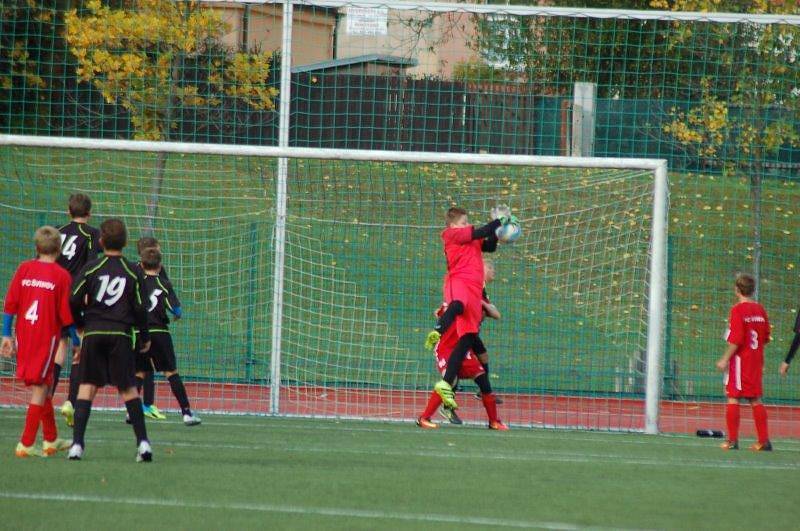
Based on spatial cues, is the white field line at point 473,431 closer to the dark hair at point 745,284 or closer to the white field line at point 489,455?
the white field line at point 489,455

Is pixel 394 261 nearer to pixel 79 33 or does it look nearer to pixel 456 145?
pixel 456 145

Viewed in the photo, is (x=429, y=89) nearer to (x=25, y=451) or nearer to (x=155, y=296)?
(x=155, y=296)

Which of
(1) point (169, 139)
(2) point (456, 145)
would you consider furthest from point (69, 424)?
(2) point (456, 145)

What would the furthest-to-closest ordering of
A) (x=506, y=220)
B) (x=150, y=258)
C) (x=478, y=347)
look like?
(x=478, y=347)
(x=150, y=258)
(x=506, y=220)

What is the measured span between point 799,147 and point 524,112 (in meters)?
3.36

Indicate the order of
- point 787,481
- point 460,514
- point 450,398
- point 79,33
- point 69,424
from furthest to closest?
point 79,33, point 450,398, point 69,424, point 787,481, point 460,514

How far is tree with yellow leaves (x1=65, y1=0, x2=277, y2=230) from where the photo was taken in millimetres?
12547

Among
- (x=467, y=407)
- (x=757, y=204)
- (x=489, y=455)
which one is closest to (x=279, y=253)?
(x=467, y=407)

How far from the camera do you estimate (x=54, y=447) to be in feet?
26.3

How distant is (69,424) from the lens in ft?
31.6

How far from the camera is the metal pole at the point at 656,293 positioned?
36.8ft

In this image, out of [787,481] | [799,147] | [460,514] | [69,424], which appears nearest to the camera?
[460,514]

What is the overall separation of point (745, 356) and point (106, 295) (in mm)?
5417

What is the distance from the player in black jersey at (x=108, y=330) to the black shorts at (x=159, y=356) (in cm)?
256
